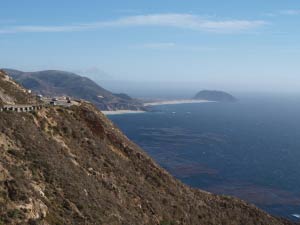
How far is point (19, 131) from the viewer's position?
43.5 meters

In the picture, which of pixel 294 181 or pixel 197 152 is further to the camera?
pixel 197 152

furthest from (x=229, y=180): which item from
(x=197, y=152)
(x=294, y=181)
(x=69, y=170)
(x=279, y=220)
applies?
(x=69, y=170)

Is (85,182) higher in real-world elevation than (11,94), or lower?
lower

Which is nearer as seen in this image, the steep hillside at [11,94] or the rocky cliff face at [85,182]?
the rocky cliff face at [85,182]

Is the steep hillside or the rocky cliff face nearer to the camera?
→ the rocky cliff face

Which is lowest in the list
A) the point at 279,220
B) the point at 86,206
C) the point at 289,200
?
the point at 289,200

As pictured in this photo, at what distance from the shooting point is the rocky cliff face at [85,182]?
35.3 m

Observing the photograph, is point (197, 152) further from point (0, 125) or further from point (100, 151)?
point (0, 125)

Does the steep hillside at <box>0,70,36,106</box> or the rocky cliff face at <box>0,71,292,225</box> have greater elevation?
the steep hillside at <box>0,70,36,106</box>

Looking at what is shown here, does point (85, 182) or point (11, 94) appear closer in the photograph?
point (85, 182)

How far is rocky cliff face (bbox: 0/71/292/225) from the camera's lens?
35.3 meters

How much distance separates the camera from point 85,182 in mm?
44062

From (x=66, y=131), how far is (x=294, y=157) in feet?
460

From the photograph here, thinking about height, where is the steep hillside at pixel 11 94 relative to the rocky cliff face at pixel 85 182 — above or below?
above
